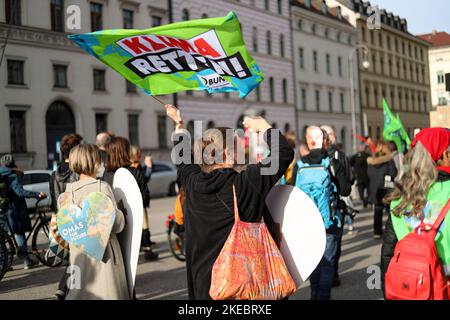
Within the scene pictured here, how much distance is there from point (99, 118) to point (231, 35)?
28.2 meters

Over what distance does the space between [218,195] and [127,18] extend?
3178 cm

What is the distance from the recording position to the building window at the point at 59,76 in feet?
95.9

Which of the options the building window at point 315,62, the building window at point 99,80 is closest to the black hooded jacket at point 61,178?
the building window at point 99,80

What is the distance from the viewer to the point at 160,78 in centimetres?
476

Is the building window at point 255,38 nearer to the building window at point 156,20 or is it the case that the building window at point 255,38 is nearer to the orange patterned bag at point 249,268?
the building window at point 156,20

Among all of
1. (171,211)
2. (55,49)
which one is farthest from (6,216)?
(55,49)

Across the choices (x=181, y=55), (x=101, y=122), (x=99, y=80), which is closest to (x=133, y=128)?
(x=101, y=122)

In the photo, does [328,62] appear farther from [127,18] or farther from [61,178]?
[61,178]

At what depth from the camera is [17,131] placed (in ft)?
89.2

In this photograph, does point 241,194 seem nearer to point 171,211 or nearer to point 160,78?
point 160,78

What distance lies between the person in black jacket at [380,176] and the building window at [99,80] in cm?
2275

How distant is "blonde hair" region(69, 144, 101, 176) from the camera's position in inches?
165
